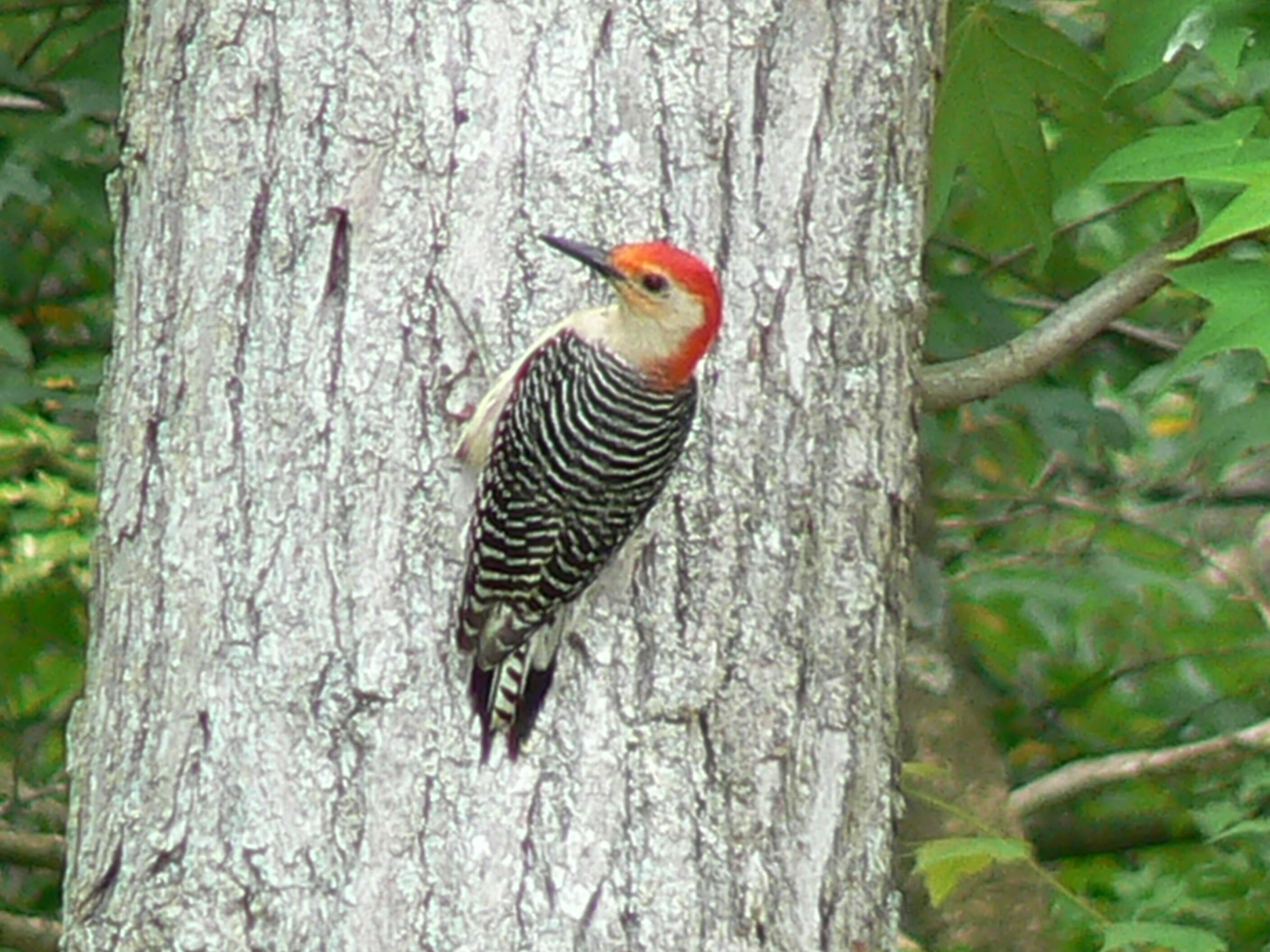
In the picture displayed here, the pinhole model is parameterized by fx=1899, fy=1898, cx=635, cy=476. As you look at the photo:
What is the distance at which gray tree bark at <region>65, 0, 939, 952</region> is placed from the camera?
103 inches

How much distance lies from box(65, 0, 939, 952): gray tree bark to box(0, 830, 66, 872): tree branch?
Result: 1.01 metres

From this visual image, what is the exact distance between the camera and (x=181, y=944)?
261cm

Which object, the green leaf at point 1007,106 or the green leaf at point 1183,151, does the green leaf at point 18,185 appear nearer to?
the green leaf at point 1007,106

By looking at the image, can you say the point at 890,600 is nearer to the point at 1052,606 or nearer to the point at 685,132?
the point at 685,132

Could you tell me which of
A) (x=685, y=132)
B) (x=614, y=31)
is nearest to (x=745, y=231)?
(x=685, y=132)

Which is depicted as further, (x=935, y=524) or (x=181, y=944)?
(x=935, y=524)

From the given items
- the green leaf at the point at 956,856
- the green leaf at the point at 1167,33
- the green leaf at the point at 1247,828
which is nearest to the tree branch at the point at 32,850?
the green leaf at the point at 956,856

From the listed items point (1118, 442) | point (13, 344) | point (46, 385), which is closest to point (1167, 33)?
point (1118, 442)

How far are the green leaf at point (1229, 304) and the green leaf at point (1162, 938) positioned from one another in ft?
3.17

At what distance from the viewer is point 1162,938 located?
3102 millimetres

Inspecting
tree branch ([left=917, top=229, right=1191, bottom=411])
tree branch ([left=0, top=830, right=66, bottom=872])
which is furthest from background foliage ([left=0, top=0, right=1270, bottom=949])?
tree branch ([left=0, top=830, right=66, bottom=872])

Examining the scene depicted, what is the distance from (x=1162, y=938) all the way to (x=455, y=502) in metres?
1.38

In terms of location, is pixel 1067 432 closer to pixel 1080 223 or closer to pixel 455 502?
pixel 1080 223

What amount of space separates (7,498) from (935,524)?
223cm
